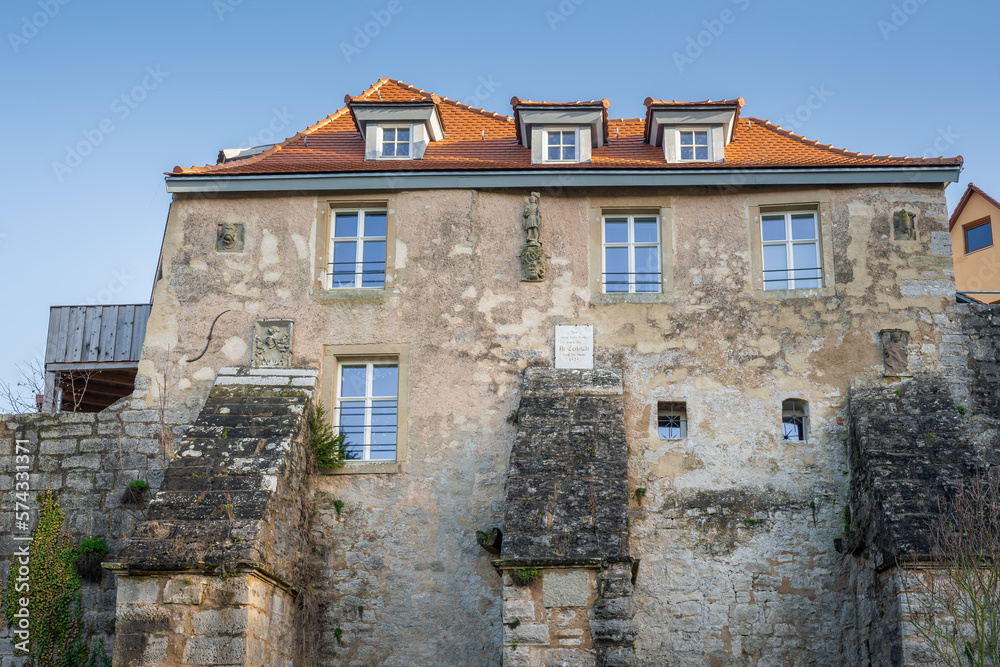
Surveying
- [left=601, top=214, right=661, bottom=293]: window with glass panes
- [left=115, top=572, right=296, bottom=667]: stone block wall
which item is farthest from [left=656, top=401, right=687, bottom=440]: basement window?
[left=115, top=572, right=296, bottom=667]: stone block wall

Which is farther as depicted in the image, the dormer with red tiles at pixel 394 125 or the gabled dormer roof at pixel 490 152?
the dormer with red tiles at pixel 394 125

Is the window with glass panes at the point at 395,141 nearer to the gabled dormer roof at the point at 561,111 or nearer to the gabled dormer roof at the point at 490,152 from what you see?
the gabled dormer roof at the point at 490,152

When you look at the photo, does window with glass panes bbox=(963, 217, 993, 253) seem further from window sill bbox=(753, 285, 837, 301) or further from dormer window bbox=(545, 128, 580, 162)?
dormer window bbox=(545, 128, 580, 162)

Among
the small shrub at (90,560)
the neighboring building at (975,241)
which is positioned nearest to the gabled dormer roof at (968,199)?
the neighboring building at (975,241)

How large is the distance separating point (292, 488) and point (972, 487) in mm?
7349

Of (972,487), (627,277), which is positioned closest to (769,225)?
(627,277)

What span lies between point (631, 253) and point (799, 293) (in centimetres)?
218

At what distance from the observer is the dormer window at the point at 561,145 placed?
15594mm

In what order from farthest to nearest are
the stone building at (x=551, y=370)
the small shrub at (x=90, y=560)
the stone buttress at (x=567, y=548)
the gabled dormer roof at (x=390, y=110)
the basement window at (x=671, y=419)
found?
the gabled dormer roof at (x=390, y=110), the basement window at (x=671, y=419), the small shrub at (x=90, y=560), the stone building at (x=551, y=370), the stone buttress at (x=567, y=548)

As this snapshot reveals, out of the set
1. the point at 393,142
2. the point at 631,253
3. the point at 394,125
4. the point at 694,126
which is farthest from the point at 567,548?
the point at 394,125

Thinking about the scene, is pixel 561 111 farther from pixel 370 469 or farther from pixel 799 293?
pixel 370 469

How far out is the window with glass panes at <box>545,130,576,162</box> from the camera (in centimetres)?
1560

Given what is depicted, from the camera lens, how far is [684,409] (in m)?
14.2

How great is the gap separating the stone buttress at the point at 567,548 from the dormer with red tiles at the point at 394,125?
4729 millimetres
